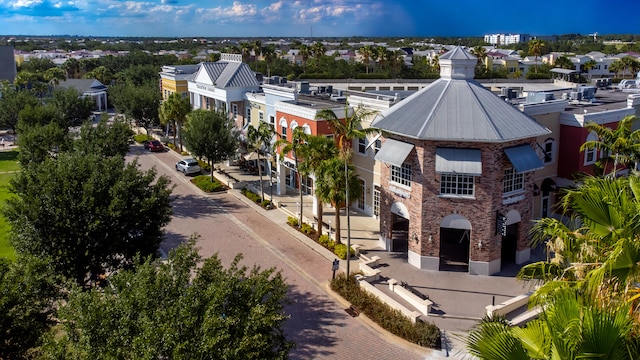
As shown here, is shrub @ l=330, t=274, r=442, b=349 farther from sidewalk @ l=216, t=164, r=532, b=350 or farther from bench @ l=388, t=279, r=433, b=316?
bench @ l=388, t=279, r=433, b=316

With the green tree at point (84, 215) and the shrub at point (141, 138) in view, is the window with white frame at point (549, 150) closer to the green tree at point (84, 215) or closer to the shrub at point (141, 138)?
the green tree at point (84, 215)

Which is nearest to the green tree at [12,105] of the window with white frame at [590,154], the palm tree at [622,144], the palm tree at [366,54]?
the window with white frame at [590,154]

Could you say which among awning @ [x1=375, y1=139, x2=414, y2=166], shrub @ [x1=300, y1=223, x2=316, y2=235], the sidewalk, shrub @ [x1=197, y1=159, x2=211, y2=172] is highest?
awning @ [x1=375, y1=139, x2=414, y2=166]

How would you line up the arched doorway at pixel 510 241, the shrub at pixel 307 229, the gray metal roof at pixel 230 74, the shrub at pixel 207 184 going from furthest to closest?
the gray metal roof at pixel 230 74
the shrub at pixel 207 184
the shrub at pixel 307 229
the arched doorway at pixel 510 241

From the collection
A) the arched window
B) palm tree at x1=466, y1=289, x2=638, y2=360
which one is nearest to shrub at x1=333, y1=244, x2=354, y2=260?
the arched window

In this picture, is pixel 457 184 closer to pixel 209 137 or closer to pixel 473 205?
pixel 473 205

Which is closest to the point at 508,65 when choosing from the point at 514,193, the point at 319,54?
the point at 319,54

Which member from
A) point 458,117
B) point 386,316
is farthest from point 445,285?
point 458,117
